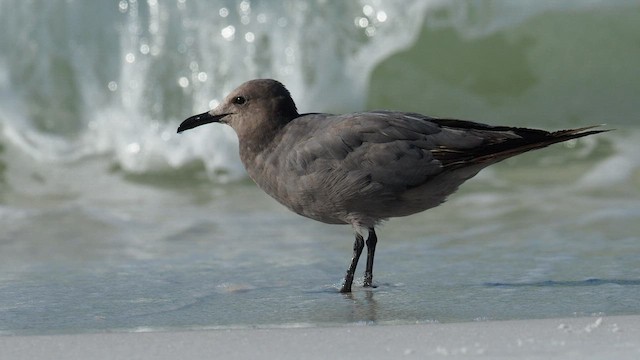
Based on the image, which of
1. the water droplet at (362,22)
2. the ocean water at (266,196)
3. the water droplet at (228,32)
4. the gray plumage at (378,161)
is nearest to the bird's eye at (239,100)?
the gray plumage at (378,161)

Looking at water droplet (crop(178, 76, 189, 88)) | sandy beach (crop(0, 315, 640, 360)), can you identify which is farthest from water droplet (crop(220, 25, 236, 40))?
sandy beach (crop(0, 315, 640, 360))

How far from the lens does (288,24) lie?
995cm

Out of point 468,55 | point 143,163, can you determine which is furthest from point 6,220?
point 468,55

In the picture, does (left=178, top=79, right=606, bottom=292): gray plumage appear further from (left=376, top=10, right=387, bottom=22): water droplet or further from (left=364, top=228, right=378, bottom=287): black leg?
(left=376, top=10, right=387, bottom=22): water droplet

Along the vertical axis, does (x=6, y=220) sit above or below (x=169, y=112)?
below

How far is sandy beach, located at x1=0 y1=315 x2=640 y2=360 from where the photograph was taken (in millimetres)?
3549

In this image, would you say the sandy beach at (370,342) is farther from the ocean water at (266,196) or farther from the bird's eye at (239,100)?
the bird's eye at (239,100)

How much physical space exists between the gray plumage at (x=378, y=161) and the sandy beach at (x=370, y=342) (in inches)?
37.7

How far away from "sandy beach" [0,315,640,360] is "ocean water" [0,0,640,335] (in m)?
0.28

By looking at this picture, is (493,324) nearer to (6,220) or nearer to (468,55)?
(6,220)

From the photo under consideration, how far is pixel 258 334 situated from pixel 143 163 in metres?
5.62

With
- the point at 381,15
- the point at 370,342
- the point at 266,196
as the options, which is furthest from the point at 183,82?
the point at 370,342

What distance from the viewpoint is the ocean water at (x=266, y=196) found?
15.7ft

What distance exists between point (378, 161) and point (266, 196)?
348 cm
